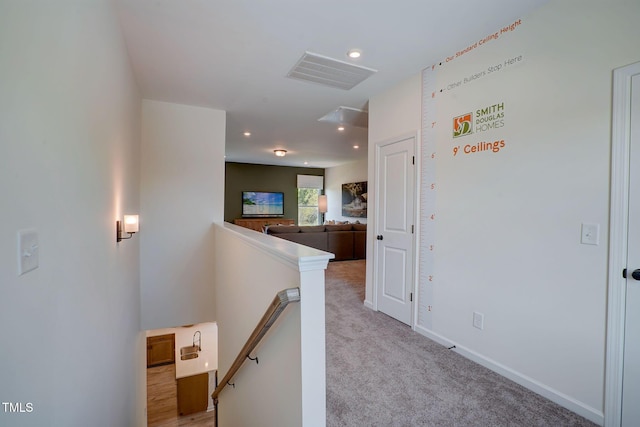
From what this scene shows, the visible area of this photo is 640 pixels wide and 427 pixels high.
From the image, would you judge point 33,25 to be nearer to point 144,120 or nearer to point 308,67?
point 308,67

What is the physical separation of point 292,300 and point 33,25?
4.36 ft

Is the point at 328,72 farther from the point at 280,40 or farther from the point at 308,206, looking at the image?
the point at 308,206

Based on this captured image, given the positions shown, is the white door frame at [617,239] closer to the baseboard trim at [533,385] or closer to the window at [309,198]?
the baseboard trim at [533,385]

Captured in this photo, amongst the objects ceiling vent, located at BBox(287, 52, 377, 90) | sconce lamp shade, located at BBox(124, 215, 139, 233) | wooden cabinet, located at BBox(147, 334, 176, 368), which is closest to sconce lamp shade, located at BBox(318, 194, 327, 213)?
wooden cabinet, located at BBox(147, 334, 176, 368)

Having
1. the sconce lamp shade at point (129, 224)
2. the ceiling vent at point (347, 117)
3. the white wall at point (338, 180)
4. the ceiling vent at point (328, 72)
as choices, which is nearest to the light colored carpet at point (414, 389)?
the sconce lamp shade at point (129, 224)

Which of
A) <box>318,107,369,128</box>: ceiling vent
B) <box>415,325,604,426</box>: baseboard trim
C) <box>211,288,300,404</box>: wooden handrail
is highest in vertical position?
<box>318,107,369,128</box>: ceiling vent

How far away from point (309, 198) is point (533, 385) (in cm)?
877

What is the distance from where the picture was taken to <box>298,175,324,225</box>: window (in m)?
10.2

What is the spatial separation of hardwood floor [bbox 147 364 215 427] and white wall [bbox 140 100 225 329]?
9.67 ft

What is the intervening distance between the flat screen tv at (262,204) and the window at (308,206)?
2.41ft

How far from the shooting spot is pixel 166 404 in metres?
5.88

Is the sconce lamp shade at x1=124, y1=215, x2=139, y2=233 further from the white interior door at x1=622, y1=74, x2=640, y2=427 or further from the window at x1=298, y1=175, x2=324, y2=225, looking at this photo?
the window at x1=298, y1=175, x2=324, y2=225

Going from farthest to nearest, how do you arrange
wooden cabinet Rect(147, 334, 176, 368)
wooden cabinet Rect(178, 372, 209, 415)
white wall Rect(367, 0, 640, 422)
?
wooden cabinet Rect(147, 334, 176, 368), wooden cabinet Rect(178, 372, 209, 415), white wall Rect(367, 0, 640, 422)

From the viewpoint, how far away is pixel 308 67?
2.88 m
